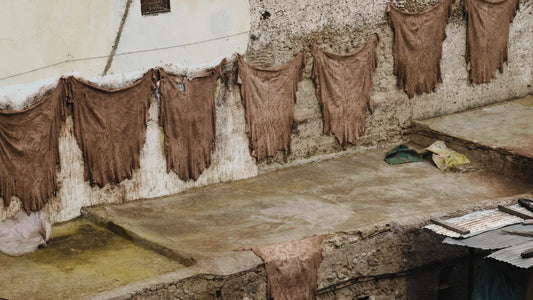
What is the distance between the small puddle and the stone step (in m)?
5.62

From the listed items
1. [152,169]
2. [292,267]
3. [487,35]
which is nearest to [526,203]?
[292,267]

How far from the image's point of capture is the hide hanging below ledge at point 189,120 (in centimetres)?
1410

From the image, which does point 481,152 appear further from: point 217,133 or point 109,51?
point 109,51

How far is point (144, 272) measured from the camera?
12.1 m

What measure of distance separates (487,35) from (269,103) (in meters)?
4.35

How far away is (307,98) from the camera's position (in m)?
15.5

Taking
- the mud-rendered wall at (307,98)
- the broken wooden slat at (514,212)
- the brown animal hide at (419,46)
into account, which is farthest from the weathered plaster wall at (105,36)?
the broken wooden slat at (514,212)

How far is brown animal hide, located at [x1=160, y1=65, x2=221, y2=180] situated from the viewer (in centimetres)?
1410

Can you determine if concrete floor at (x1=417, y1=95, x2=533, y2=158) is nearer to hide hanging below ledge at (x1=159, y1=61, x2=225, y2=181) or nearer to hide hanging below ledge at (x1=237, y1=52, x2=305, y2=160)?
hide hanging below ledge at (x1=237, y1=52, x2=305, y2=160)

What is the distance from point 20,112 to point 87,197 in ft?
5.27

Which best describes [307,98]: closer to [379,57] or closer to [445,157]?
[379,57]

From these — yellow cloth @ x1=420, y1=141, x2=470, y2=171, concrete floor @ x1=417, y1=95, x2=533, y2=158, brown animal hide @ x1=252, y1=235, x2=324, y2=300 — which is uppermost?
concrete floor @ x1=417, y1=95, x2=533, y2=158

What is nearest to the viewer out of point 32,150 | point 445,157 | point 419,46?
point 32,150

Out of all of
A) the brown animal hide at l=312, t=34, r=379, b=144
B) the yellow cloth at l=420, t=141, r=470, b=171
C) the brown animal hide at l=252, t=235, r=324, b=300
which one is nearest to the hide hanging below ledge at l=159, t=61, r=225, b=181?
the brown animal hide at l=312, t=34, r=379, b=144
